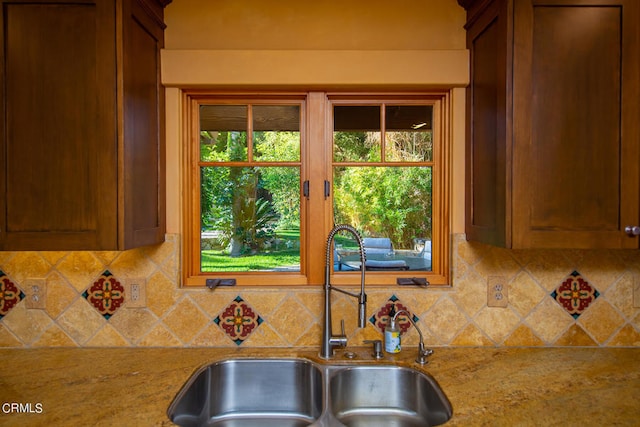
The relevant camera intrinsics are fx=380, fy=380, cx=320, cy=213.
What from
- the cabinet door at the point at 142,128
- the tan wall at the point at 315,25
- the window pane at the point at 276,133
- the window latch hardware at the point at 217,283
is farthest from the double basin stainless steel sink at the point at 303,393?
the tan wall at the point at 315,25

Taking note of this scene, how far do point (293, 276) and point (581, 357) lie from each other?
1.17m

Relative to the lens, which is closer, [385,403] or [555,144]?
[555,144]

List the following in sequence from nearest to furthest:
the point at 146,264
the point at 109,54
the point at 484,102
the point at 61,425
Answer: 1. the point at 61,425
2. the point at 109,54
3. the point at 484,102
4. the point at 146,264

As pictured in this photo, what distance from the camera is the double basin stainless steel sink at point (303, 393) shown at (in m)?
1.37

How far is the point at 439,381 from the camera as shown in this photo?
1275 millimetres

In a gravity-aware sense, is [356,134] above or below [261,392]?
above

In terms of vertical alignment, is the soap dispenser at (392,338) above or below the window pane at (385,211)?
below

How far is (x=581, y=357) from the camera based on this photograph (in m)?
1.47

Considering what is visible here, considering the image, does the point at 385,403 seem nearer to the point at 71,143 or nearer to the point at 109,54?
the point at 71,143

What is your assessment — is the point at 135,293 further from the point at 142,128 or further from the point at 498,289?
the point at 498,289

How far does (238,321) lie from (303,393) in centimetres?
38

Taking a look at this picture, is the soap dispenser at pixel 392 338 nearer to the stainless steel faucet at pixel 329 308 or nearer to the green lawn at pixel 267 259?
the stainless steel faucet at pixel 329 308

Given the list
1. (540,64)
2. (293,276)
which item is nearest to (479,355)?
(293,276)
